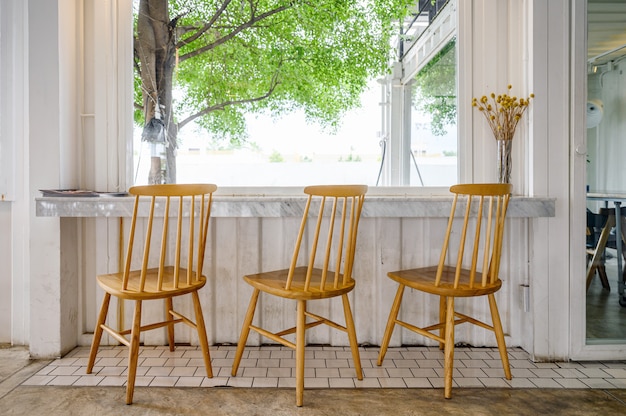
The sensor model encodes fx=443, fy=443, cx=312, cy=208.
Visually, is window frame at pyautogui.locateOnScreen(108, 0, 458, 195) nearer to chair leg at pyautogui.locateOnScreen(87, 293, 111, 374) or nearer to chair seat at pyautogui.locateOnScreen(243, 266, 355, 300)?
chair seat at pyautogui.locateOnScreen(243, 266, 355, 300)

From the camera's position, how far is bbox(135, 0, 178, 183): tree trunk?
2756 mm

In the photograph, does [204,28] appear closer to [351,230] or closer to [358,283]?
[351,230]

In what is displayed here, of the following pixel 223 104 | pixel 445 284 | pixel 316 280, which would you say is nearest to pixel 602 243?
pixel 445 284

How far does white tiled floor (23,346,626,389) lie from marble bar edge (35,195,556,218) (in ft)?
2.72

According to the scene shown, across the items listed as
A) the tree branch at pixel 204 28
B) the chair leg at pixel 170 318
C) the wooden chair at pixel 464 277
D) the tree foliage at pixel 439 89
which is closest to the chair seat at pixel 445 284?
the wooden chair at pixel 464 277

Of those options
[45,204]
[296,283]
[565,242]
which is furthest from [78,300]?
[565,242]

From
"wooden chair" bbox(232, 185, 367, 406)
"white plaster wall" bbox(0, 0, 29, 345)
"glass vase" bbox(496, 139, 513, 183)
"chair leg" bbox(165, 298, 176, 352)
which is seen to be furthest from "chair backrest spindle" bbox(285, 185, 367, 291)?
"white plaster wall" bbox(0, 0, 29, 345)

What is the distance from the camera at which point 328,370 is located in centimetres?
237

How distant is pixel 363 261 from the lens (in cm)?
271

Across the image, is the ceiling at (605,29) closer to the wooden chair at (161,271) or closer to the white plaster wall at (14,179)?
the wooden chair at (161,271)

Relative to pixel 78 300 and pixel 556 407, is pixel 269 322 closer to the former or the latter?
pixel 78 300

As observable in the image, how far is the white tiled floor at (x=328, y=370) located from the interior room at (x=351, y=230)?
0.05 ft

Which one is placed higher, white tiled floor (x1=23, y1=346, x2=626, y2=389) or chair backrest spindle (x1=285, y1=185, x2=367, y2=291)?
chair backrest spindle (x1=285, y1=185, x2=367, y2=291)

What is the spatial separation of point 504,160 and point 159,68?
217cm
